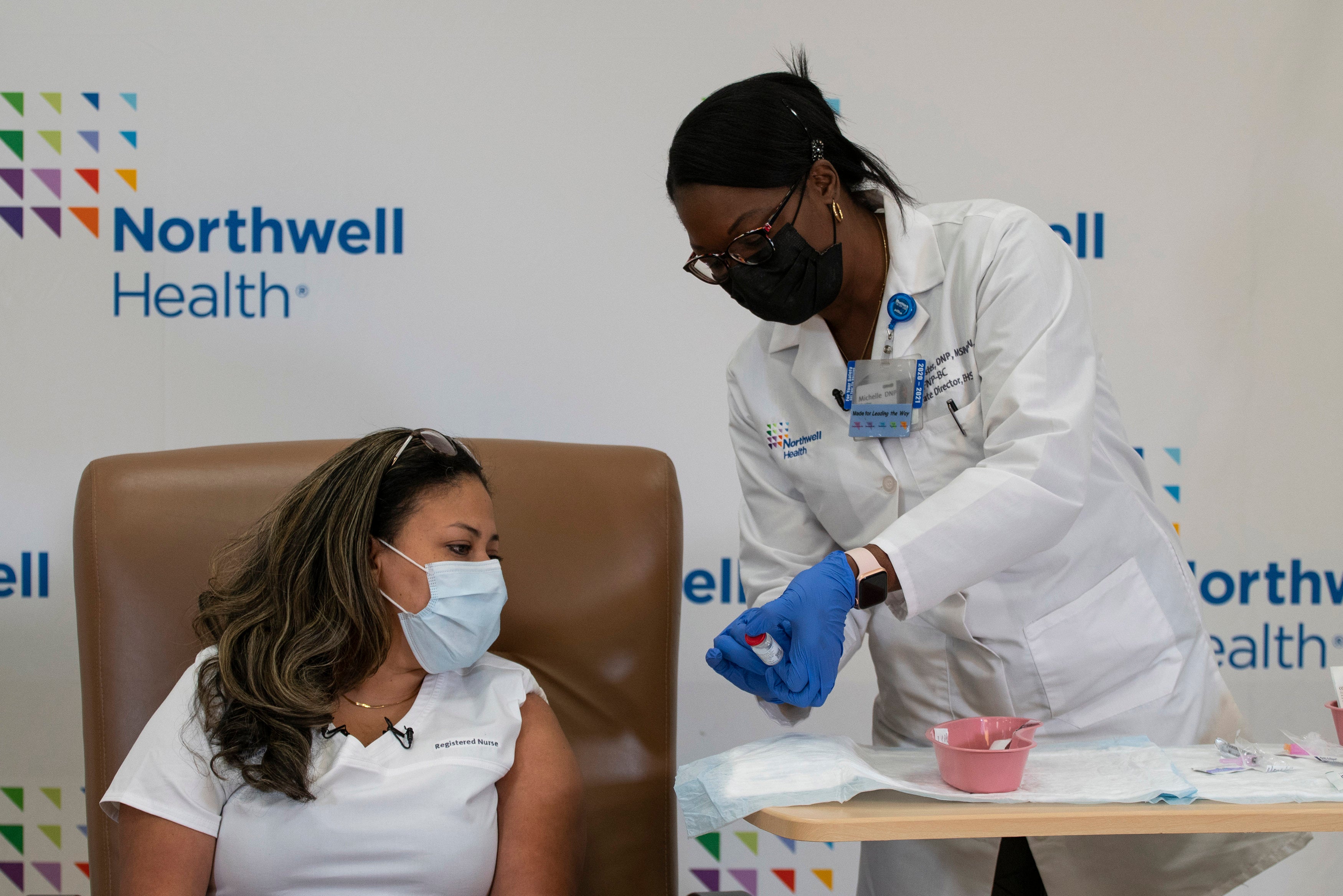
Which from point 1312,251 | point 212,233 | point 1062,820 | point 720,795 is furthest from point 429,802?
point 1312,251

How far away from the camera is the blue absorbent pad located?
0.96 meters

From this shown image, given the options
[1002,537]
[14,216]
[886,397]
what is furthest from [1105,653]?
[14,216]

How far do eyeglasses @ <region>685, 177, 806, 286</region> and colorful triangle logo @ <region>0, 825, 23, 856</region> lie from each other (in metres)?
2.00

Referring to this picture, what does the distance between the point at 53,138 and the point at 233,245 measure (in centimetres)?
45

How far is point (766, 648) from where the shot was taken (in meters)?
1.17

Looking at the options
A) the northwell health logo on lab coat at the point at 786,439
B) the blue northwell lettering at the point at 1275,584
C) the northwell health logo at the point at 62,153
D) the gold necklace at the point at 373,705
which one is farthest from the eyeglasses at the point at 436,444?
the blue northwell lettering at the point at 1275,584

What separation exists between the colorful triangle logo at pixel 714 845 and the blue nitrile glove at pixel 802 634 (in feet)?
4.07

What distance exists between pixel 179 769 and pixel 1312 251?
2482mm

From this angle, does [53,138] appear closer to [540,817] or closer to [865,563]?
[540,817]

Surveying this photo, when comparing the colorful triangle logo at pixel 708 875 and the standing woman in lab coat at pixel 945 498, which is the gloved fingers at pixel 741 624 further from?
the colorful triangle logo at pixel 708 875

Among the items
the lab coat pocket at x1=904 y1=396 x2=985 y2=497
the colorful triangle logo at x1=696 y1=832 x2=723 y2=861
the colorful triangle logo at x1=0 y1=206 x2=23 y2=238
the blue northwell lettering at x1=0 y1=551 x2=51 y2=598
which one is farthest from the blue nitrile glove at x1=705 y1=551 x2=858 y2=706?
the colorful triangle logo at x1=0 y1=206 x2=23 y2=238

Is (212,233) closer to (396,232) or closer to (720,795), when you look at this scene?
(396,232)

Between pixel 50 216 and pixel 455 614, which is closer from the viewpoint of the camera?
pixel 455 614

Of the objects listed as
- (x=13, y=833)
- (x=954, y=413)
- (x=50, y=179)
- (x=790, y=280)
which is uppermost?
(x=50, y=179)
